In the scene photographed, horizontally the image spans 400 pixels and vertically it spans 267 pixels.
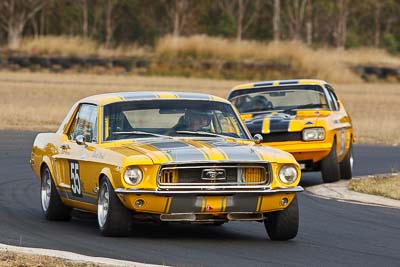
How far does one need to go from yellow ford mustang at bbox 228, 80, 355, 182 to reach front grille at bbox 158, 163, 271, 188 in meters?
6.05

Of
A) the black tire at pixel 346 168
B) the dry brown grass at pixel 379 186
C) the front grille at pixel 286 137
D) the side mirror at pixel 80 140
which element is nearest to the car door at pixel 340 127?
the black tire at pixel 346 168

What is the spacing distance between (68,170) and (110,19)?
7246cm

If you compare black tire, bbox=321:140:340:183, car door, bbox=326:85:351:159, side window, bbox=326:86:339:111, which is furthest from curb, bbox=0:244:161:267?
side window, bbox=326:86:339:111

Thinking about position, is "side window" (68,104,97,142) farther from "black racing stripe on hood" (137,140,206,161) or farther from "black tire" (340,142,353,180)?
"black tire" (340,142,353,180)

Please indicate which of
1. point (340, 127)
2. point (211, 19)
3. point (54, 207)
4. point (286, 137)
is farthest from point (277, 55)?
point (54, 207)

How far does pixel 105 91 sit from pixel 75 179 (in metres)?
29.8

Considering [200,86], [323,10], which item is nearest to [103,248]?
[200,86]

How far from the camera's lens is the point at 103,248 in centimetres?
1007

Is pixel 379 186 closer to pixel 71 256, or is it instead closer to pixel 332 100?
pixel 332 100

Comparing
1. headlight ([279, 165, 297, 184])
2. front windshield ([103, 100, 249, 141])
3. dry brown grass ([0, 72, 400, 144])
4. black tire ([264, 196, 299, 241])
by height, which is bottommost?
dry brown grass ([0, 72, 400, 144])

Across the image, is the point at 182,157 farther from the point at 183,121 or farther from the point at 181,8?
the point at 181,8

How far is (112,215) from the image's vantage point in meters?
10.4

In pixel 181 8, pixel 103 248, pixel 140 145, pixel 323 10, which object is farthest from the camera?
pixel 323 10

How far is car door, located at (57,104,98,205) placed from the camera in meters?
11.3
